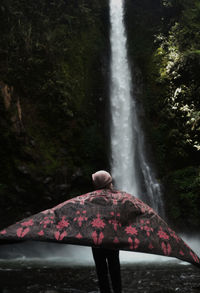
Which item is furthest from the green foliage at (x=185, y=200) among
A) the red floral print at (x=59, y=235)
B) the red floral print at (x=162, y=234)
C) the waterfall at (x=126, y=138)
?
the red floral print at (x=59, y=235)

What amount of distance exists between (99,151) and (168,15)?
9.24 m

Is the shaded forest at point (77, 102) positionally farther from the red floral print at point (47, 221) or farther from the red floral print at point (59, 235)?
the red floral print at point (59, 235)

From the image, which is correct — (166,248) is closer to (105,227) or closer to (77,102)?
(105,227)

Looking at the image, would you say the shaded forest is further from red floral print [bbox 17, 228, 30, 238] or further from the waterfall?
red floral print [bbox 17, 228, 30, 238]

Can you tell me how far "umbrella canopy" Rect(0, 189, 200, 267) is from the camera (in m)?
2.65

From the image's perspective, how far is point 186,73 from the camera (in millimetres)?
12484

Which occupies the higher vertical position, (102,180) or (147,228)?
(102,180)

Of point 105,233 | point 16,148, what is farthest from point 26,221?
point 16,148

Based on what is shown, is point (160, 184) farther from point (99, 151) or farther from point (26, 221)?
point (26, 221)

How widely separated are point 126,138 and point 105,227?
29.7ft

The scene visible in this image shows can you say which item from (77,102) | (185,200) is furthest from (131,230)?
(77,102)

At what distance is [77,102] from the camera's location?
1173 centimetres

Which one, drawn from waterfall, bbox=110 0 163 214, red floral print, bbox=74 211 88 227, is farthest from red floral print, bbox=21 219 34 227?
waterfall, bbox=110 0 163 214

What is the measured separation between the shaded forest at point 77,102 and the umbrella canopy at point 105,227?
658 cm
